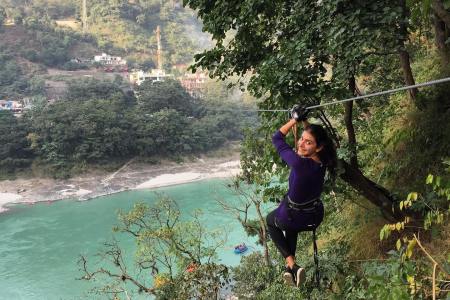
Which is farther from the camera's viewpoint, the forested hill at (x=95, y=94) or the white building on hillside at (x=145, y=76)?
the white building on hillside at (x=145, y=76)

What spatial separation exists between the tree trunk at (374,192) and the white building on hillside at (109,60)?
5153 cm

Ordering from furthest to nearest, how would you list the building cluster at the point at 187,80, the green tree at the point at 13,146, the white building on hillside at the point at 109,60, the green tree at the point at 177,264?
the white building on hillside at the point at 109,60 < the building cluster at the point at 187,80 < the green tree at the point at 13,146 < the green tree at the point at 177,264

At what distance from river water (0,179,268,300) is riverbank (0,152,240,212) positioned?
0.87 meters

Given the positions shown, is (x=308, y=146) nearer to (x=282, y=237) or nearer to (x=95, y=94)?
(x=282, y=237)

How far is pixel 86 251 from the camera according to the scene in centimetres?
1844

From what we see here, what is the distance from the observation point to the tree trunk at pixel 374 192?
3.25 meters

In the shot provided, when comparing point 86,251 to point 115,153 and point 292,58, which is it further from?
point 292,58

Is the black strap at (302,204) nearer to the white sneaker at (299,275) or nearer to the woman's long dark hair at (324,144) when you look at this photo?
the woman's long dark hair at (324,144)

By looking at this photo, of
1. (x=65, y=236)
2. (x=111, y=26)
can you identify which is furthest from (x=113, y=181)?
(x=111, y=26)

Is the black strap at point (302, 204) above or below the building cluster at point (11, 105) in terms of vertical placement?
below

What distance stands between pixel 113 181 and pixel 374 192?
28.5 metres

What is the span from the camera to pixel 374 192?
335 cm

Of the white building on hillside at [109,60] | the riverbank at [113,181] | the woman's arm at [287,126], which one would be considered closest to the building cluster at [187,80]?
the white building on hillside at [109,60]

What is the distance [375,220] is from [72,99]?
35140 millimetres
